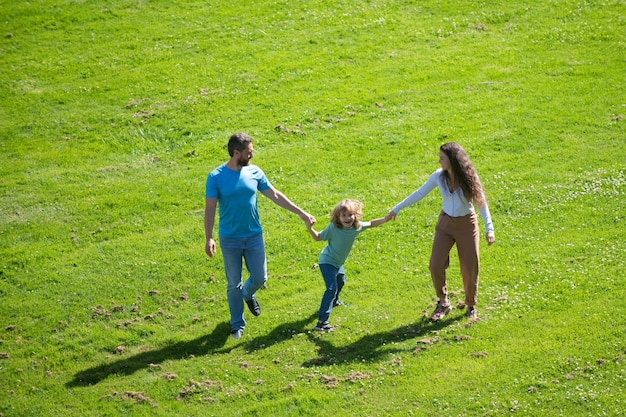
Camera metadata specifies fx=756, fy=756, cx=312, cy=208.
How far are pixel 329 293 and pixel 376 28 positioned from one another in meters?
15.2

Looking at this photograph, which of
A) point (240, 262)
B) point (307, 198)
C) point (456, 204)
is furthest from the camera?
point (307, 198)

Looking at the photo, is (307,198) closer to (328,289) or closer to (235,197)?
(328,289)

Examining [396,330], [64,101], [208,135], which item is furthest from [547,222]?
[64,101]

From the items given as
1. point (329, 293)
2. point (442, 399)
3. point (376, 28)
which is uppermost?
point (376, 28)

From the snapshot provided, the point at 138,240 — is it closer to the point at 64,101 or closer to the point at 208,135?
the point at 208,135

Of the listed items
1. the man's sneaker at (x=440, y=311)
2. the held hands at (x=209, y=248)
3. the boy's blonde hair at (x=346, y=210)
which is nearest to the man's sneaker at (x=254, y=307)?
the held hands at (x=209, y=248)

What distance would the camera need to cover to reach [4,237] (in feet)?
54.1

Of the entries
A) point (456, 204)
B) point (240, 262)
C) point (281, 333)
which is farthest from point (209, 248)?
point (456, 204)

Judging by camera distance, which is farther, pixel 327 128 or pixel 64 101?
pixel 64 101

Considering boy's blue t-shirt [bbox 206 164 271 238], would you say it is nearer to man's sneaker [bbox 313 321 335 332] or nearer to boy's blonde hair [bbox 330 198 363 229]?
boy's blonde hair [bbox 330 198 363 229]

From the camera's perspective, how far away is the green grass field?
11.3 metres

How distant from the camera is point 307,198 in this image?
17.2 metres

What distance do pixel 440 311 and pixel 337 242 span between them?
214 cm

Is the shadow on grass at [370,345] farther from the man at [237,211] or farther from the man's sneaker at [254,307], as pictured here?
the man at [237,211]
